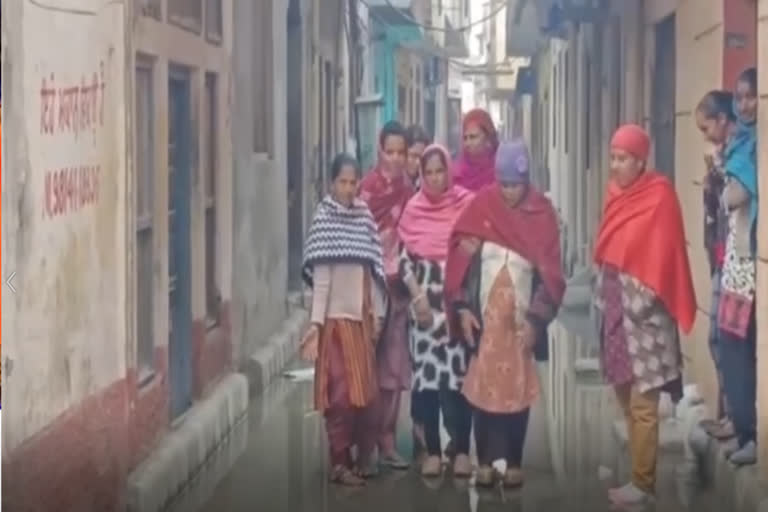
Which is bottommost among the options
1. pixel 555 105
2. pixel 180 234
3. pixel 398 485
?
pixel 398 485

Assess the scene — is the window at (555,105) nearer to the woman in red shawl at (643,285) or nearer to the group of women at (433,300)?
the group of women at (433,300)

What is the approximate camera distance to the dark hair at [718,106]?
665 centimetres

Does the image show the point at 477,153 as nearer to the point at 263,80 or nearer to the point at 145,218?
the point at 145,218

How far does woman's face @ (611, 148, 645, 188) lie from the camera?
20.8 feet

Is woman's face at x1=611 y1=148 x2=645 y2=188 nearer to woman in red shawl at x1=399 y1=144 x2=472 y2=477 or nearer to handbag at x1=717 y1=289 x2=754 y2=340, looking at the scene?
handbag at x1=717 y1=289 x2=754 y2=340

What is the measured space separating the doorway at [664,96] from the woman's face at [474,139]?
1.84 m

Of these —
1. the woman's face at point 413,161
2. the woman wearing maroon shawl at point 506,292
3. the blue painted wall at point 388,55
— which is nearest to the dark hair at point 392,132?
the woman's face at point 413,161

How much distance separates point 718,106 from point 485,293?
1.07m

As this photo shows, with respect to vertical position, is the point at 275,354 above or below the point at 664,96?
below

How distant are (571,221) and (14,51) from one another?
25.3ft

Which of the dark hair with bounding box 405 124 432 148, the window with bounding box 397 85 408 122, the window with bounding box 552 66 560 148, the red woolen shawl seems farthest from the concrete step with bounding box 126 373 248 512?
the window with bounding box 397 85 408 122

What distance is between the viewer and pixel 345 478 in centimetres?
709

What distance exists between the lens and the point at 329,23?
1552 cm

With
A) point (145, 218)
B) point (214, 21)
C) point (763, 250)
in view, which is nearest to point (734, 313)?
point (763, 250)
